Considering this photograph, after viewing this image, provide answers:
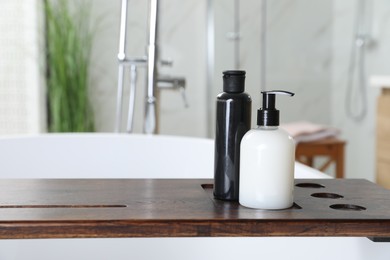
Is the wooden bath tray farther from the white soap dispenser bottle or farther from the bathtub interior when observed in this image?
the bathtub interior

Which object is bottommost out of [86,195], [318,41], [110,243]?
[110,243]

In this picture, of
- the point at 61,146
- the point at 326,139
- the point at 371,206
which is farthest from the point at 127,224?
the point at 326,139

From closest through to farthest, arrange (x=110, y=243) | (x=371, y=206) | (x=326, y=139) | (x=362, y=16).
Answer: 1. (x=371, y=206)
2. (x=110, y=243)
3. (x=326, y=139)
4. (x=362, y=16)

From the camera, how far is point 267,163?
1.08 m

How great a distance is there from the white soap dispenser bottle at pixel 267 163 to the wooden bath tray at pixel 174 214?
0.02 metres

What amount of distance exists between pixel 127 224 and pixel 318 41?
136 inches

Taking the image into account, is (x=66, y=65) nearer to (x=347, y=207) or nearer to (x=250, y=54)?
(x=250, y=54)

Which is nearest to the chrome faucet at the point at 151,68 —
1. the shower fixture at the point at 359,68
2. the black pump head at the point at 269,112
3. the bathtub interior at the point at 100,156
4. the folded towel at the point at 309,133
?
the bathtub interior at the point at 100,156

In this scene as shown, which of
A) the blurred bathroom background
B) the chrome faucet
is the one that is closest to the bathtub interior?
the chrome faucet

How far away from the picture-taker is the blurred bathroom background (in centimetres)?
411

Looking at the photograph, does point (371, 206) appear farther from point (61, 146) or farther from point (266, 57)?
point (266, 57)

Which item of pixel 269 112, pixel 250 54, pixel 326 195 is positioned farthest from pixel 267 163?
pixel 250 54

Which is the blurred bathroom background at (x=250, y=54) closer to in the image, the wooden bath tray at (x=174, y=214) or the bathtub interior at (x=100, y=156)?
the bathtub interior at (x=100, y=156)

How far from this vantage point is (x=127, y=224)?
3.34 ft
